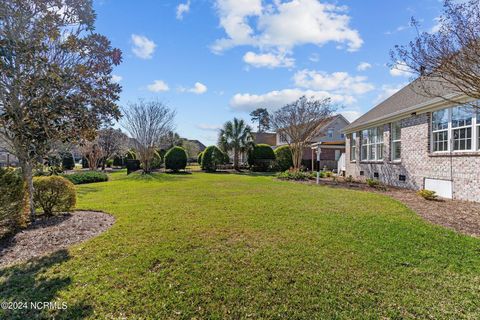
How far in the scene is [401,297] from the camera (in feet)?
9.68

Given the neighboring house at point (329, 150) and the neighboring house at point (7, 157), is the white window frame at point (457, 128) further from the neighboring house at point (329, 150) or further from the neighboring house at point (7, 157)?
the neighboring house at point (329, 150)

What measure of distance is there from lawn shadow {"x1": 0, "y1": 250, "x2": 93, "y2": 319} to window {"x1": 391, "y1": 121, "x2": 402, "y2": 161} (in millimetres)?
14048

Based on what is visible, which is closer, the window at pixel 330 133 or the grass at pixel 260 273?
the grass at pixel 260 273

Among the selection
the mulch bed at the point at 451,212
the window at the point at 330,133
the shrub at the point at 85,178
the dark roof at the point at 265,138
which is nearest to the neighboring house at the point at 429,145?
the mulch bed at the point at 451,212

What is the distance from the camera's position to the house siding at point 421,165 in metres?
8.48

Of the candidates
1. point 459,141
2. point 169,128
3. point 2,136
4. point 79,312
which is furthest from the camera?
point 169,128

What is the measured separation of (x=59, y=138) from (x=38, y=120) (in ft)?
2.26

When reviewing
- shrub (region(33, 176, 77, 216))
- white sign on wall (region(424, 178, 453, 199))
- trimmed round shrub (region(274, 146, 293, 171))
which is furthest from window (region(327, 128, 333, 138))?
shrub (region(33, 176, 77, 216))

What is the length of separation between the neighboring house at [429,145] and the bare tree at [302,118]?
15.4ft

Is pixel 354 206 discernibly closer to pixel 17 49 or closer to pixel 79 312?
pixel 79 312

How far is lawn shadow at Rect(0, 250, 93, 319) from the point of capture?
2631mm

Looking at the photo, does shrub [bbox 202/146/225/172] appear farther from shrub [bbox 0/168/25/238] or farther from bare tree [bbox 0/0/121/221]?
shrub [bbox 0/168/25/238]

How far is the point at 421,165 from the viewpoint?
10945 millimetres

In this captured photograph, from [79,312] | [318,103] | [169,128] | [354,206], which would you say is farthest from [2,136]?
[169,128]
